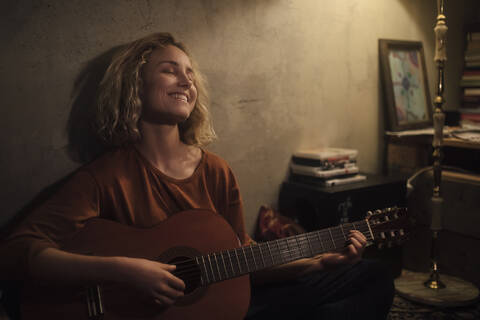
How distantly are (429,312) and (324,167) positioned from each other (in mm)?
952

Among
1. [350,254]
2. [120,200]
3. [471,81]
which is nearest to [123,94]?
[120,200]

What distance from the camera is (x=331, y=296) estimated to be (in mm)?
1716

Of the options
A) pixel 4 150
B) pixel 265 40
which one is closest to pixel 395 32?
pixel 265 40

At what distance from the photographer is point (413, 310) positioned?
2217 mm

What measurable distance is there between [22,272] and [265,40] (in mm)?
1702

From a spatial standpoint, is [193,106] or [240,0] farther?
[240,0]

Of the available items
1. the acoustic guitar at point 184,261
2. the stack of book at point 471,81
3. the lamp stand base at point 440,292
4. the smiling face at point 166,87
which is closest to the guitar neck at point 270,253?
the acoustic guitar at point 184,261

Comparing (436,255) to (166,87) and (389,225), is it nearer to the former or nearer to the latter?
(389,225)

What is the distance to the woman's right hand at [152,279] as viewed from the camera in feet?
4.16

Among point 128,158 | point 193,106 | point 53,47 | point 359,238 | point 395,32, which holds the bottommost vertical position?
point 359,238

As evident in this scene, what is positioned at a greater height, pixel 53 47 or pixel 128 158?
pixel 53 47

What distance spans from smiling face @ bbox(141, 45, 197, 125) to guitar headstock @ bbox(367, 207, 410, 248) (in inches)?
34.7

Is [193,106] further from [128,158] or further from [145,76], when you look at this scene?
[128,158]

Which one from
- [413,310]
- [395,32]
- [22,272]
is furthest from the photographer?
[395,32]
